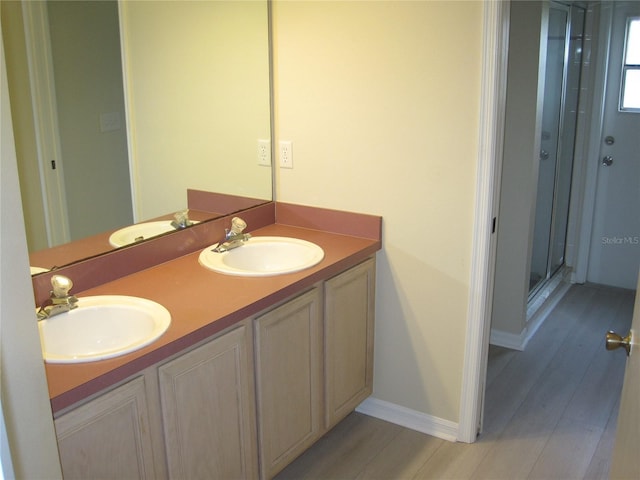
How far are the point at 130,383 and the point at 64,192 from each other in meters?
0.68

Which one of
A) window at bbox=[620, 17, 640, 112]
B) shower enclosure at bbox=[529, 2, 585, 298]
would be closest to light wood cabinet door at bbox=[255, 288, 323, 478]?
shower enclosure at bbox=[529, 2, 585, 298]

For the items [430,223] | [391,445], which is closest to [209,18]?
[430,223]

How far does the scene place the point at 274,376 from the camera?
2123 mm

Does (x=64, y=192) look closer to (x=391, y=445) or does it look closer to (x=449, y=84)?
(x=449, y=84)

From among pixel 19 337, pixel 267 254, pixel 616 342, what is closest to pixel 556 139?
pixel 267 254

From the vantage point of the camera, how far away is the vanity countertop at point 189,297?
1481mm

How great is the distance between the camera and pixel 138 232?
7.34 ft

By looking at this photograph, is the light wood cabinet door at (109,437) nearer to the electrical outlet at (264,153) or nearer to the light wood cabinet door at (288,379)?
the light wood cabinet door at (288,379)

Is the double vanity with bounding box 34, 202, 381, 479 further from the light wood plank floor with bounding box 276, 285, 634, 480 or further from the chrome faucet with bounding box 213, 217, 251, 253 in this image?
the light wood plank floor with bounding box 276, 285, 634, 480

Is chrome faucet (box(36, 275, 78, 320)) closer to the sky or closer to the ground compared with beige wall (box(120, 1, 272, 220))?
closer to the ground

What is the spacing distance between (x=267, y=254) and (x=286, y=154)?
460 mm

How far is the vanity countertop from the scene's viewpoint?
148 cm

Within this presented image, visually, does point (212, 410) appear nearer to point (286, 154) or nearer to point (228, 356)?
point (228, 356)

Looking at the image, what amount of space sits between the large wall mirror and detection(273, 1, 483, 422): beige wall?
164 mm
